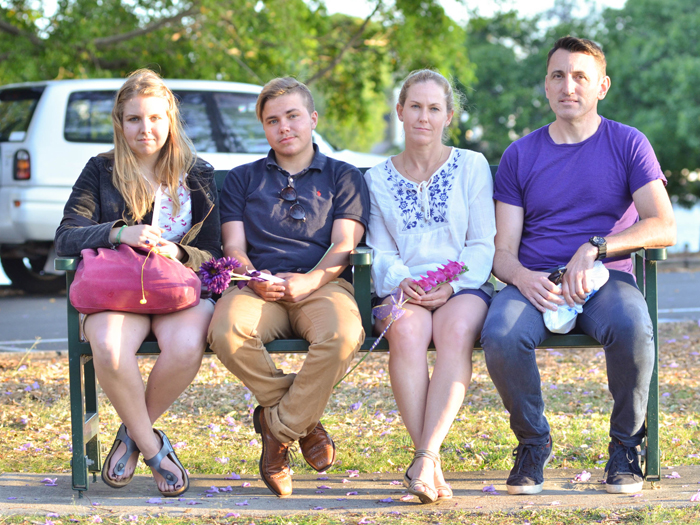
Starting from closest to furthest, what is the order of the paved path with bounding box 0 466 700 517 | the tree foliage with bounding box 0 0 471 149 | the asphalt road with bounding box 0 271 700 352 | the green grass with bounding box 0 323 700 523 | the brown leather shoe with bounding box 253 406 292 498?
the paved path with bounding box 0 466 700 517, the brown leather shoe with bounding box 253 406 292 498, the green grass with bounding box 0 323 700 523, the asphalt road with bounding box 0 271 700 352, the tree foliage with bounding box 0 0 471 149

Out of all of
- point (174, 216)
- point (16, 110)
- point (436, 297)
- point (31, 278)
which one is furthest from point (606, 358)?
point (31, 278)

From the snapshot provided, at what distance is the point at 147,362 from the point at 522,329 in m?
3.06

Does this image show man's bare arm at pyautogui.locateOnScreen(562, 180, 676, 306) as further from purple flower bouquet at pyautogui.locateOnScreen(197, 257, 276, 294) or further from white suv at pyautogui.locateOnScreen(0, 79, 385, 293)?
white suv at pyautogui.locateOnScreen(0, 79, 385, 293)

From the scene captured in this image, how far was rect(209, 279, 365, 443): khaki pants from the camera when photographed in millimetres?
2840

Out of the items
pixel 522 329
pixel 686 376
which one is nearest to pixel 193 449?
pixel 522 329

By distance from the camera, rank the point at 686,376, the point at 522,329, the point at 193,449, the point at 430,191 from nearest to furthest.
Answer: the point at 522,329 → the point at 430,191 → the point at 193,449 → the point at 686,376

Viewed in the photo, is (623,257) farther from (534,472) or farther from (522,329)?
(534,472)

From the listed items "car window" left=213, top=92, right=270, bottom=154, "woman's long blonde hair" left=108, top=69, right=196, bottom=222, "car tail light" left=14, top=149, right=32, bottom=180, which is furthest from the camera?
"car window" left=213, top=92, right=270, bottom=154

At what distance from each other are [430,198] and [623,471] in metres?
1.27

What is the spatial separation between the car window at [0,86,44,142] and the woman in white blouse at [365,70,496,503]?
5402 millimetres

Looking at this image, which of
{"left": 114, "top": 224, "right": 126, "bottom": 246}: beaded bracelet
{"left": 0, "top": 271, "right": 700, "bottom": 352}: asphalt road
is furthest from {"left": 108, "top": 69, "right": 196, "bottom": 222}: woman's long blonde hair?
{"left": 0, "top": 271, "right": 700, "bottom": 352}: asphalt road

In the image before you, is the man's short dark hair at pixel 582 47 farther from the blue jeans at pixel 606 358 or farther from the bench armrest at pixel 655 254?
the blue jeans at pixel 606 358

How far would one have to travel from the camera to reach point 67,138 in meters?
7.59

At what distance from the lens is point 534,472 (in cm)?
289
